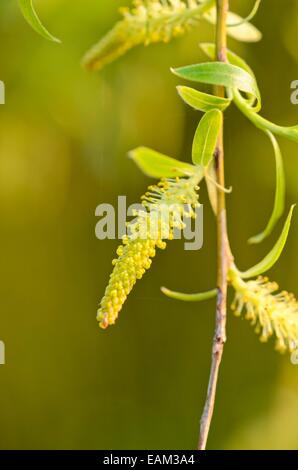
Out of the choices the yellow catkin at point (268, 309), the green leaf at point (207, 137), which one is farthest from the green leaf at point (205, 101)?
the yellow catkin at point (268, 309)

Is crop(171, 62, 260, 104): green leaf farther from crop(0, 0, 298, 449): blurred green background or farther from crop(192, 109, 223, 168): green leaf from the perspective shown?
crop(0, 0, 298, 449): blurred green background

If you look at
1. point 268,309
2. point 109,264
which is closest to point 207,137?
point 268,309

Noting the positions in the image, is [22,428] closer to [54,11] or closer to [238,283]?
[54,11]

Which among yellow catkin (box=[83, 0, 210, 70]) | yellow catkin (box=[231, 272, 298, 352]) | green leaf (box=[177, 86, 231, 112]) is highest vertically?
yellow catkin (box=[83, 0, 210, 70])

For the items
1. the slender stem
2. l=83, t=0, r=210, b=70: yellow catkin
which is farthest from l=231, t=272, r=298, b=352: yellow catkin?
l=83, t=0, r=210, b=70: yellow catkin
